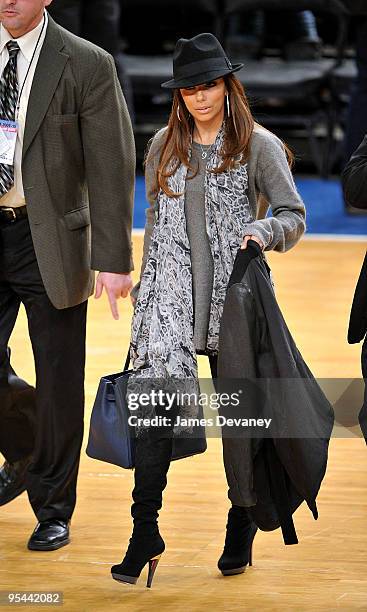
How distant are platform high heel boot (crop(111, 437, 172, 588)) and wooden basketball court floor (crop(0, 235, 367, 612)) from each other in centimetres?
10

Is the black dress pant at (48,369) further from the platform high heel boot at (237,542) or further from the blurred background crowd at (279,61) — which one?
the blurred background crowd at (279,61)

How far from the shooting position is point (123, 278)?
4.06 metres

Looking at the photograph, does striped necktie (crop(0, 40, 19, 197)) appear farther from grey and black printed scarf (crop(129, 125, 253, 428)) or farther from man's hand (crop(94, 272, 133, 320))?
grey and black printed scarf (crop(129, 125, 253, 428))

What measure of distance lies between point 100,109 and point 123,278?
0.49 meters

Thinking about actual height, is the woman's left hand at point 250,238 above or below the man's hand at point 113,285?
above

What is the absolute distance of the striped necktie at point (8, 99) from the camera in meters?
3.97

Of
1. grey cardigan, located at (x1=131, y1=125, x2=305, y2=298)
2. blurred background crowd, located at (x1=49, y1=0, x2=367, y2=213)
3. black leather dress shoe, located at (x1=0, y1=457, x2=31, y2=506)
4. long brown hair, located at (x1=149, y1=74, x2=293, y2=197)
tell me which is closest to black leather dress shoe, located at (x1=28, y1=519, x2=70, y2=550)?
black leather dress shoe, located at (x1=0, y1=457, x2=31, y2=506)

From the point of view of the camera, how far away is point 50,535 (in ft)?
13.7

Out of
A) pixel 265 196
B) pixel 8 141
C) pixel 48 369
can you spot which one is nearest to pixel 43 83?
pixel 8 141

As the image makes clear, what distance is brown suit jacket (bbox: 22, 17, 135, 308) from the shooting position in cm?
397

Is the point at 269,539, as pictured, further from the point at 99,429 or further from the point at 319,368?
the point at 319,368

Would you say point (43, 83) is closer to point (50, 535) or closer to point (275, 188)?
point (275, 188)

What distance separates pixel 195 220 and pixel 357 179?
0.46m

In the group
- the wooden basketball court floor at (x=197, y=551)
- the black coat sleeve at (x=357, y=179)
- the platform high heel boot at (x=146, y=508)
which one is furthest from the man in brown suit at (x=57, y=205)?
the black coat sleeve at (x=357, y=179)
